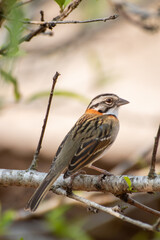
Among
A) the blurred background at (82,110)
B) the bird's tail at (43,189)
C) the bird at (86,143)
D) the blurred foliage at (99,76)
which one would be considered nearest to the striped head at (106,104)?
the bird at (86,143)

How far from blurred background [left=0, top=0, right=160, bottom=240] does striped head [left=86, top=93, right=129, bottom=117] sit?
150 mm

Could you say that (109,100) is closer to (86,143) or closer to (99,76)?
(86,143)

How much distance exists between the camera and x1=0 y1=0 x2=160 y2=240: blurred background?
251 inches

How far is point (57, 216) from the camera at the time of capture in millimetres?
5113

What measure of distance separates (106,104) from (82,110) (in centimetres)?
220

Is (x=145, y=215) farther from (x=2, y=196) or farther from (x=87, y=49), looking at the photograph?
(x=87, y=49)

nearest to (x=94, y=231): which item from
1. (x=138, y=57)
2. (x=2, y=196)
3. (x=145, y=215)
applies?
(x=145, y=215)

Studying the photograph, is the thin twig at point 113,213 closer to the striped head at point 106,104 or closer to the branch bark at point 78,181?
the branch bark at point 78,181

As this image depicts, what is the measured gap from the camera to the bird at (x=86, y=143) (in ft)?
12.7

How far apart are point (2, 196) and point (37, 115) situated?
1379 millimetres

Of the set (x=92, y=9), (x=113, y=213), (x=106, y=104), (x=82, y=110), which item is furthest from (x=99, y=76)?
(x=113, y=213)

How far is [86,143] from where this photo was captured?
4.69 metres

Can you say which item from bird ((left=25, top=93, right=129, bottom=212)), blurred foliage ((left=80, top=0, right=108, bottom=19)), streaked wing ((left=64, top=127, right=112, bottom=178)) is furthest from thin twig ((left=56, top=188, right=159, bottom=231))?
blurred foliage ((left=80, top=0, right=108, bottom=19))

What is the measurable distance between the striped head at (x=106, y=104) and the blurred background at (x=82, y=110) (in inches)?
5.9
